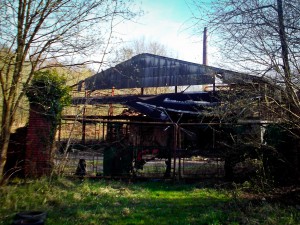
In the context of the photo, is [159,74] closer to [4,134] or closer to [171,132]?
[171,132]

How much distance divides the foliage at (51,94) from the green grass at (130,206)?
2116 millimetres

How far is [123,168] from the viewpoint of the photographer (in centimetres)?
1050

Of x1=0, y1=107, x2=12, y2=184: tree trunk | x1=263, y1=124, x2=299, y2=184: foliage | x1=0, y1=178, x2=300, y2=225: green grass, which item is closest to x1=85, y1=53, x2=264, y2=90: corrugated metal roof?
x1=263, y1=124, x2=299, y2=184: foliage

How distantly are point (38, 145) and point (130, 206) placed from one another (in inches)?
143

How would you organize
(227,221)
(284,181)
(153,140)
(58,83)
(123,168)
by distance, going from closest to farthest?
(227,221)
(284,181)
(58,83)
(123,168)
(153,140)

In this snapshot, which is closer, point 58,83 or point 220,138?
point 58,83

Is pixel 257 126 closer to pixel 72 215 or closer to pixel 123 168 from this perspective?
pixel 123 168

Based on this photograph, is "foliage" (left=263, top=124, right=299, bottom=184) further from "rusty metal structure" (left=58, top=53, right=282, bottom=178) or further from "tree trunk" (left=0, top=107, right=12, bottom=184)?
"tree trunk" (left=0, top=107, right=12, bottom=184)

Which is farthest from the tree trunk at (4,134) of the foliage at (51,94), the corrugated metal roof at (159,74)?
the corrugated metal roof at (159,74)

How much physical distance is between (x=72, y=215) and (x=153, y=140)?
26.7 feet

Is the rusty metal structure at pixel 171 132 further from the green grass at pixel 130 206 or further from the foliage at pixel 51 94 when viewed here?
the green grass at pixel 130 206

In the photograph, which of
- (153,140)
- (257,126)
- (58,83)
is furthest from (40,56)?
(153,140)

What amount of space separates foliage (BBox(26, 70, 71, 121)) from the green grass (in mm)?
2116

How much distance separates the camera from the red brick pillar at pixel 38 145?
8820mm
